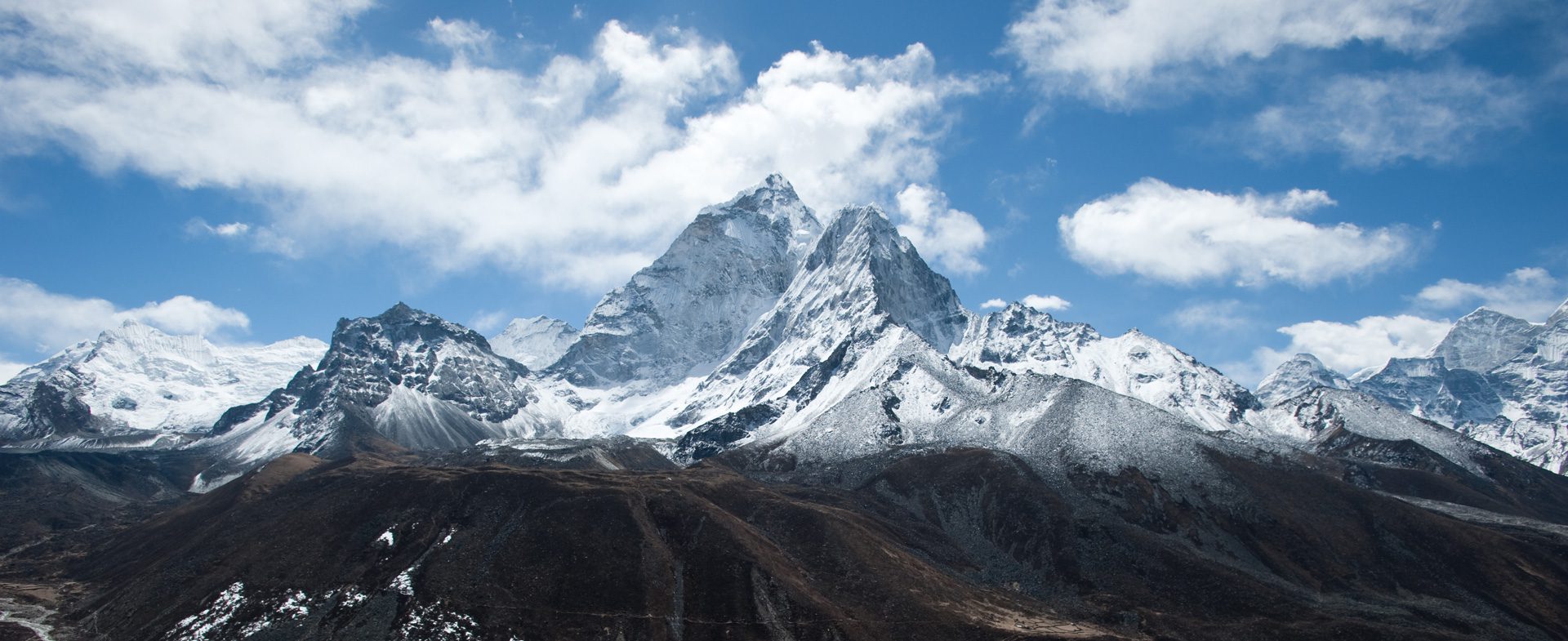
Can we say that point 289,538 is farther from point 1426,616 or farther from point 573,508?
point 1426,616

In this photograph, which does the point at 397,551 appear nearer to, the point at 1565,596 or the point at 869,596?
the point at 869,596

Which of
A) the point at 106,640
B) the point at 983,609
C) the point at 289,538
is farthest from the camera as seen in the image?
the point at 289,538

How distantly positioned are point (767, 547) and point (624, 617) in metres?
41.5

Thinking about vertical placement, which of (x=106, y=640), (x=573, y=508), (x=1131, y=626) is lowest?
(x=106, y=640)

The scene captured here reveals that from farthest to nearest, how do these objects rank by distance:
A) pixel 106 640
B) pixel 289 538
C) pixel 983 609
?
pixel 289 538 → pixel 983 609 → pixel 106 640

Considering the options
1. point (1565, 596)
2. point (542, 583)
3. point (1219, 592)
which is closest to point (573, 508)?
point (542, 583)

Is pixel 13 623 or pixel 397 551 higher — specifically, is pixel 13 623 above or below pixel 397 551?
below

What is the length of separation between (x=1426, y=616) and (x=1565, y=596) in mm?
41109

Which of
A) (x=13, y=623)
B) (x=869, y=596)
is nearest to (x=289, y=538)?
(x=13, y=623)

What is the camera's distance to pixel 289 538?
18775cm

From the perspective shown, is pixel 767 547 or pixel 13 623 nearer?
pixel 13 623

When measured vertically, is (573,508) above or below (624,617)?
above

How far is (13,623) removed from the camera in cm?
16862

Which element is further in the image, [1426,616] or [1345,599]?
[1345,599]
